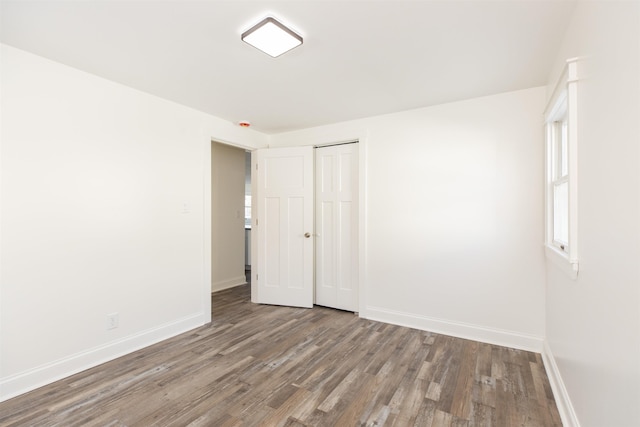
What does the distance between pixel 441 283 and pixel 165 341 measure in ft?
9.26

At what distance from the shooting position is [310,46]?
6.68ft

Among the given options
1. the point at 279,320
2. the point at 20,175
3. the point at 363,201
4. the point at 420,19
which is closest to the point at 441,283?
the point at 363,201

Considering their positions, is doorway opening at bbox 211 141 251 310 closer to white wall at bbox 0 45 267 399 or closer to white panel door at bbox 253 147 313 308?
white panel door at bbox 253 147 313 308

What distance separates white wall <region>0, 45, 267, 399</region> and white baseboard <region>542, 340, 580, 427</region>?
317 centimetres

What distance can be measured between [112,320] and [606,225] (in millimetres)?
3369

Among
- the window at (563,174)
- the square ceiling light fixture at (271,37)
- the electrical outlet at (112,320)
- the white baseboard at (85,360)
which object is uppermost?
the square ceiling light fixture at (271,37)

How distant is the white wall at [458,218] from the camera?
2.73m

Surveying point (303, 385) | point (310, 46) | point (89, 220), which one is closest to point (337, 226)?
point (303, 385)

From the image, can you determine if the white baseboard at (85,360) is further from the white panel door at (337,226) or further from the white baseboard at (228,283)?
the white panel door at (337,226)

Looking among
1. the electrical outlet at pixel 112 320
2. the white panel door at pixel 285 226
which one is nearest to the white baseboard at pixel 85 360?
the electrical outlet at pixel 112 320

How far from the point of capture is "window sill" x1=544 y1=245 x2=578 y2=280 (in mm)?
1668

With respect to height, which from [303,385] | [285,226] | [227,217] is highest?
[227,217]

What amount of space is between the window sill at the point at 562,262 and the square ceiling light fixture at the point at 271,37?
2.08 m

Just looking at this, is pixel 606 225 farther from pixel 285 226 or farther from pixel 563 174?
pixel 285 226
